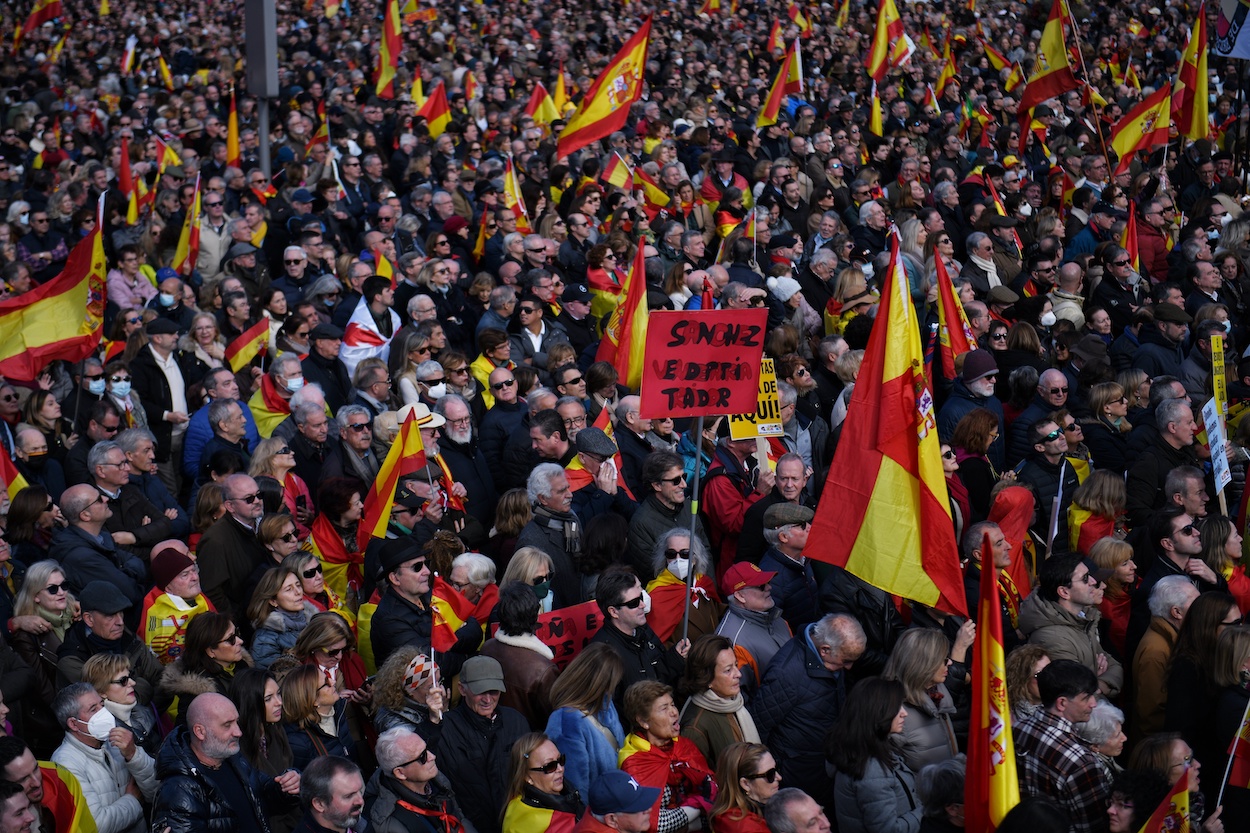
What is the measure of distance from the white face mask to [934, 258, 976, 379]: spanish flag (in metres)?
6.69

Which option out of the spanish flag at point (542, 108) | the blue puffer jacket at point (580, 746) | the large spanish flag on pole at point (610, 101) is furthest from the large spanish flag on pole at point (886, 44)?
the blue puffer jacket at point (580, 746)

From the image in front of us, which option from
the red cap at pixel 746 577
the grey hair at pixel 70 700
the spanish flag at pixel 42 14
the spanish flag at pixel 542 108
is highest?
the spanish flag at pixel 42 14

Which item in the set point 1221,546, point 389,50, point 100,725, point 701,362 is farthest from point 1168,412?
point 389,50

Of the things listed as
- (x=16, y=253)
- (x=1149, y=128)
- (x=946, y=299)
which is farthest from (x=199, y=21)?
(x=946, y=299)

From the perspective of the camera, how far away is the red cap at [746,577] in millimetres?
6898

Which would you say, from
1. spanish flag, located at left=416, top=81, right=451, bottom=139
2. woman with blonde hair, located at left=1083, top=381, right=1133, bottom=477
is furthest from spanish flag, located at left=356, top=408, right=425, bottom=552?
spanish flag, located at left=416, top=81, right=451, bottom=139

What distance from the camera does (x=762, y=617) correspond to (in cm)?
700

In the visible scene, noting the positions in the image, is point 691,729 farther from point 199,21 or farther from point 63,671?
point 199,21

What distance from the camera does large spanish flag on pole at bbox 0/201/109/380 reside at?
385 inches

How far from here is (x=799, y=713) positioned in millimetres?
6398

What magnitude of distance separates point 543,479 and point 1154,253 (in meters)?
9.06

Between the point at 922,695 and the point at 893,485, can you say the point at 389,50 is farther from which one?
the point at 922,695

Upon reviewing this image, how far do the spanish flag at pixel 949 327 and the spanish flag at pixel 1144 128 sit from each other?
666 centimetres

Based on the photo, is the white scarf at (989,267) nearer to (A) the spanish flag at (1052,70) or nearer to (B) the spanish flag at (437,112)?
(A) the spanish flag at (1052,70)
